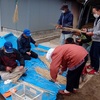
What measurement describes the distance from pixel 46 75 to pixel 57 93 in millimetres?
734

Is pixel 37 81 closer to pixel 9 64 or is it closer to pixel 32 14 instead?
pixel 9 64

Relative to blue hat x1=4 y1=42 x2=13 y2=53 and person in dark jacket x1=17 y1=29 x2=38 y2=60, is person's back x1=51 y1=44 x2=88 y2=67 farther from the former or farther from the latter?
person in dark jacket x1=17 y1=29 x2=38 y2=60

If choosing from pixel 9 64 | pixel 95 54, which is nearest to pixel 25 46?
pixel 9 64

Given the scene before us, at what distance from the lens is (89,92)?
398cm

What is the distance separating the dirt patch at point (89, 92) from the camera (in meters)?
3.73

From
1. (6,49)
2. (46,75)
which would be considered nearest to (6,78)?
(6,49)

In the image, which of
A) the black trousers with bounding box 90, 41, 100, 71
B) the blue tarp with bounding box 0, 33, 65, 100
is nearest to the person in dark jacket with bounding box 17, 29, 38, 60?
the blue tarp with bounding box 0, 33, 65, 100

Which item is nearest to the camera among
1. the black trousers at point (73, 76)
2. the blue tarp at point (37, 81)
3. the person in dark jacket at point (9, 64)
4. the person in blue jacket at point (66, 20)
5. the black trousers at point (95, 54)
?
the black trousers at point (73, 76)

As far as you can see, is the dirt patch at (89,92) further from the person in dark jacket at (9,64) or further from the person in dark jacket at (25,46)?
the person in dark jacket at (25,46)

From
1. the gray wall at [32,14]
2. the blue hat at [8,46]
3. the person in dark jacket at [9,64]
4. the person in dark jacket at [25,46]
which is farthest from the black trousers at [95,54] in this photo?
the gray wall at [32,14]

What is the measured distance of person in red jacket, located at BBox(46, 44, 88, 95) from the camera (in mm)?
3193

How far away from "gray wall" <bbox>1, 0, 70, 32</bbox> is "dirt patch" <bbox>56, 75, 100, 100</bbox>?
11.2ft

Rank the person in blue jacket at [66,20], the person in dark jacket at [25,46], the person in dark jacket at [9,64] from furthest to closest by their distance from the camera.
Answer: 1. the person in blue jacket at [66,20]
2. the person in dark jacket at [25,46]
3. the person in dark jacket at [9,64]

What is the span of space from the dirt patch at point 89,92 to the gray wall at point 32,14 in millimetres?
3414
